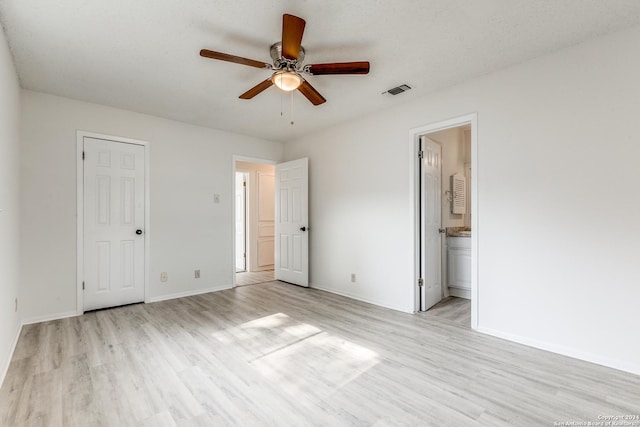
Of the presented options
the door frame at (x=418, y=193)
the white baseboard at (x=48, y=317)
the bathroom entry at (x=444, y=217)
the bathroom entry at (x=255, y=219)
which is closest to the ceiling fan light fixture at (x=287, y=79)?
the door frame at (x=418, y=193)

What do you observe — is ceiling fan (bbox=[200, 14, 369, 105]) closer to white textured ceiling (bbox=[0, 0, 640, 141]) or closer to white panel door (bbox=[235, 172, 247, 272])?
white textured ceiling (bbox=[0, 0, 640, 141])

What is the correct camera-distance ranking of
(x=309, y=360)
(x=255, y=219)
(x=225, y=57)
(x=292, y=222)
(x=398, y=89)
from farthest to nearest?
1. (x=255, y=219)
2. (x=292, y=222)
3. (x=398, y=89)
4. (x=309, y=360)
5. (x=225, y=57)

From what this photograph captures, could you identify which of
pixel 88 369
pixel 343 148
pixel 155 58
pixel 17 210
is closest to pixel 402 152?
pixel 343 148

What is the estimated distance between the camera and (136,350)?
2555 mm

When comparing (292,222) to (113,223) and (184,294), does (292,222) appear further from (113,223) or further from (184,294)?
(113,223)

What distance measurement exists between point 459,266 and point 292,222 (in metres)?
2.65

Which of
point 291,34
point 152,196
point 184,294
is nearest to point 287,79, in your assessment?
point 291,34

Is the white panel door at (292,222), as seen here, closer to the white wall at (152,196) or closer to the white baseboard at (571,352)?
the white wall at (152,196)

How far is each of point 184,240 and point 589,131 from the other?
15.3ft

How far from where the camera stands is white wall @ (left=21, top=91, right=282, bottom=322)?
3244 millimetres

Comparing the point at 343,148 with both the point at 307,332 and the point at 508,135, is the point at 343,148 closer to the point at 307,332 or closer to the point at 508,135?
the point at 508,135

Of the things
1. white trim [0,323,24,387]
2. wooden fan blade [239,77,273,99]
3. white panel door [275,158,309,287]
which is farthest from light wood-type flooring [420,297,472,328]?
white trim [0,323,24,387]

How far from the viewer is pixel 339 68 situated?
2.20 meters

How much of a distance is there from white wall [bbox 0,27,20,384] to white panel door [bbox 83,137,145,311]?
0.64 metres
